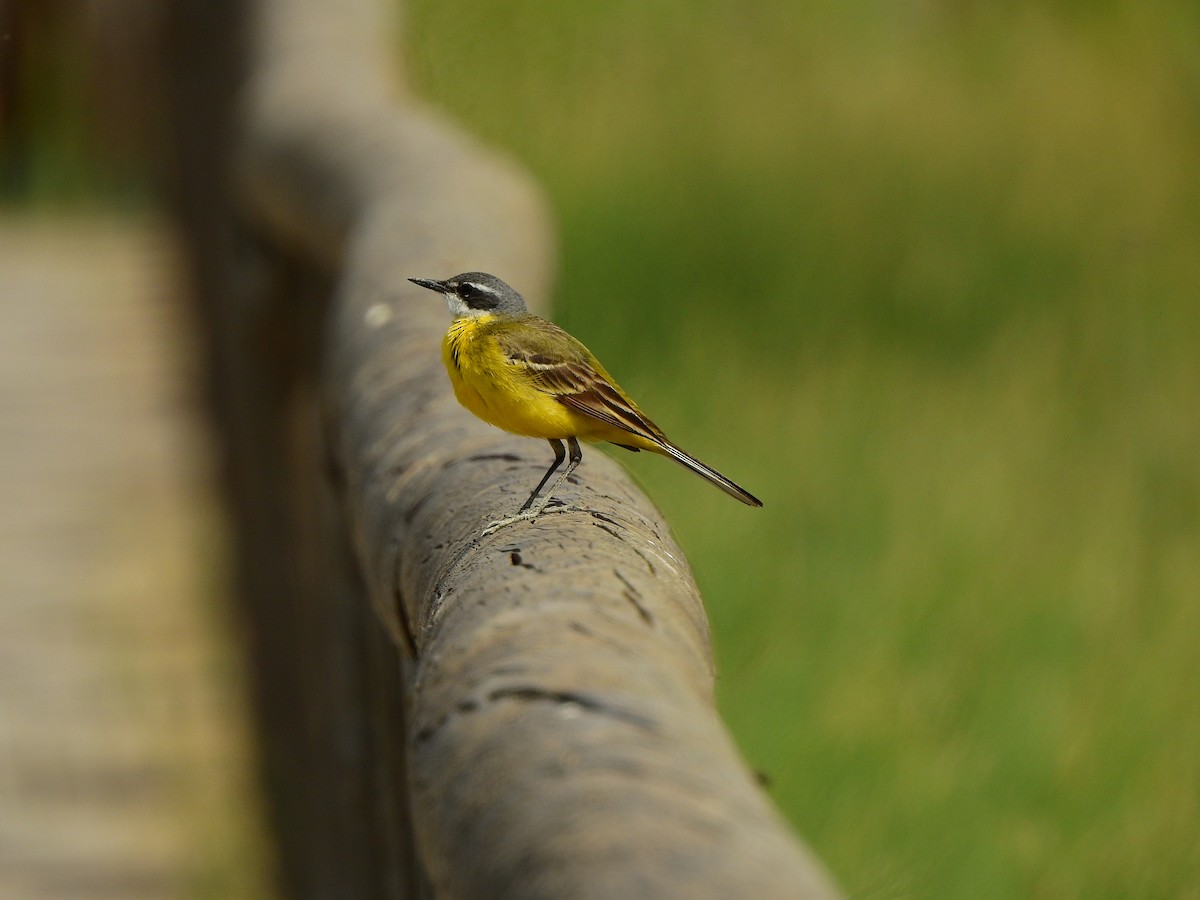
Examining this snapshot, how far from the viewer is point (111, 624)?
7418 millimetres

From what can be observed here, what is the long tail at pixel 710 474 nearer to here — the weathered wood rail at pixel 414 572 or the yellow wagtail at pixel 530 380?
the yellow wagtail at pixel 530 380

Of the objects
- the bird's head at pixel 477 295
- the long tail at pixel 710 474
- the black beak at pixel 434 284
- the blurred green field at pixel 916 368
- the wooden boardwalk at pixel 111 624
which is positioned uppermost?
the bird's head at pixel 477 295

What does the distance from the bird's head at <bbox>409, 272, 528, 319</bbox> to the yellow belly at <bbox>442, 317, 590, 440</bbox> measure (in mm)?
133

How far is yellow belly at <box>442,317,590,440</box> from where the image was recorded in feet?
7.07

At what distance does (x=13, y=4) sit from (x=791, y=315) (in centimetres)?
851

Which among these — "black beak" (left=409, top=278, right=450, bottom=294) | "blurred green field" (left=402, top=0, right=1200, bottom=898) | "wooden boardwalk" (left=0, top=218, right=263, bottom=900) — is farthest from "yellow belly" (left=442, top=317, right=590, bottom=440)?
"wooden boardwalk" (left=0, top=218, right=263, bottom=900)

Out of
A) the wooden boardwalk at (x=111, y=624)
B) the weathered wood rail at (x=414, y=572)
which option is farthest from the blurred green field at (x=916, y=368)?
the wooden boardwalk at (x=111, y=624)

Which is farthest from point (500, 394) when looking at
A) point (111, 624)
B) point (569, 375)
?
point (111, 624)

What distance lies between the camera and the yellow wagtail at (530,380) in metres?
2.17

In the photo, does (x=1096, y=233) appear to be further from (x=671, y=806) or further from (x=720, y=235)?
(x=671, y=806)

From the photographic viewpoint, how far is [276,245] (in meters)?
4.45

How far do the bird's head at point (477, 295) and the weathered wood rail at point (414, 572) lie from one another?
3.0 inches

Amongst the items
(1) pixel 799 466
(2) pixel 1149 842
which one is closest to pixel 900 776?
(2) pixel 1149 842

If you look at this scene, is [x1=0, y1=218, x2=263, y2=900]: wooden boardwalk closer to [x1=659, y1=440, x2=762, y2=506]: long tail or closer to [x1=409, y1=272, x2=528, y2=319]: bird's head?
[x1=409, y1=272, x2=528, y2=319]: bird's head
